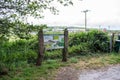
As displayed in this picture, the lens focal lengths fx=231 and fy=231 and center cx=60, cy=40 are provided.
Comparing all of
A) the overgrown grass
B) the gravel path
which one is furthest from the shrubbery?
the gravel path

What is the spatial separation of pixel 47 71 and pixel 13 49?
191 cm

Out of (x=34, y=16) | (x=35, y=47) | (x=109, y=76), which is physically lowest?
(x=109, y=76)

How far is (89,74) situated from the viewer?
8469 millimetres

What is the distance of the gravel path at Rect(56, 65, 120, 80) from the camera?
7900mm

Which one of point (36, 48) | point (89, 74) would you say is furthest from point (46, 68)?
point (36, 48)

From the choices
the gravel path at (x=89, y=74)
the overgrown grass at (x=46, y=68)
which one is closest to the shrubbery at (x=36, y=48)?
the overgrown grass at (x=46, y=68)

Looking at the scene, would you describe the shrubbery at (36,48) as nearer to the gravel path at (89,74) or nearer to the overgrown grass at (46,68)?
the overgrown grass at (46,68)

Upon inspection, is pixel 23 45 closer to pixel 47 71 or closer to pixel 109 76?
pixel 47 71

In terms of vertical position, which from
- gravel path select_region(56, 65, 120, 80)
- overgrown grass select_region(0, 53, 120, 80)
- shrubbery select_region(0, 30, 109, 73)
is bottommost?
gravel path select_region(56, 65, 120, 80)

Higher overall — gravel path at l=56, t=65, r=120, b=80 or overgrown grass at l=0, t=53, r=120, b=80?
overgrown grass at l=0, t=53, r=120, b=80

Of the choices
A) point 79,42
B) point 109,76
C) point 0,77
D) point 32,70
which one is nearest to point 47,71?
point 32,70

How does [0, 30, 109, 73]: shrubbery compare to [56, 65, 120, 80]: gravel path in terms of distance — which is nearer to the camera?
[56, 65, 120, 80]: gravel path

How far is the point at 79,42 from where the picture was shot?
13.9 metres

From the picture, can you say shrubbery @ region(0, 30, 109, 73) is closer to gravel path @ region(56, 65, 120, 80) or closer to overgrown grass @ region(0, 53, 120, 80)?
overgrown grass @ region(0, 53, 120, 80)
